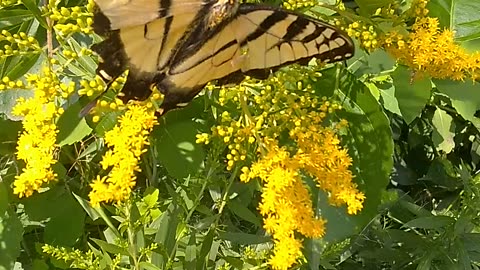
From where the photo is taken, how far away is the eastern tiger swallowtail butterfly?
1312 mm

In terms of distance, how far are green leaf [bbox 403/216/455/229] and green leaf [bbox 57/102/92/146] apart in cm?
88

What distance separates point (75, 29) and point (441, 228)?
3.70 feet

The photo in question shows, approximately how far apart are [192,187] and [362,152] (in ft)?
1.32

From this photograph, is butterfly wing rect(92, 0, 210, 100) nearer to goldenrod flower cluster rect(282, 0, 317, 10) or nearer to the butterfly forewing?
the butterfly forewing

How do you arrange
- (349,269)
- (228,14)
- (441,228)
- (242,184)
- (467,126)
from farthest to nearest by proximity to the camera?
(467,126)
(349,269)
(441,228)
(242,184)
(228,14)

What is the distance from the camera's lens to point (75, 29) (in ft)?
4.65

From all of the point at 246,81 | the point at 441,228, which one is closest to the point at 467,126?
the point at 441,228

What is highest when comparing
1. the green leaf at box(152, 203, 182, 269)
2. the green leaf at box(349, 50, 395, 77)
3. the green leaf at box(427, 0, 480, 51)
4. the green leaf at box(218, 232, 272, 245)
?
the green leaf at box(427, 0, 480, 51)


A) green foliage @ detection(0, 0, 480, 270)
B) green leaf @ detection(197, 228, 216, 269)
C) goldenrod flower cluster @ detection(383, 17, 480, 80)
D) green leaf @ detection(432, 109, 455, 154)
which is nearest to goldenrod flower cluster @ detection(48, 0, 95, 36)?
green foliage @ detection(0, 0, 480, 270)

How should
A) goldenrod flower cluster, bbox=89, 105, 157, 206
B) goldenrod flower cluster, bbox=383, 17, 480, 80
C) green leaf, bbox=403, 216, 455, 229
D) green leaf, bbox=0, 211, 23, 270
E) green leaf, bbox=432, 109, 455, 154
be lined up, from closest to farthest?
goldenrod flower cluster, bbox=89, 105, 157, 206 < goldenrod flower cluster, bbox=383, 17, 480, 80 < green leaf, bbox=0, 211, 23, 270 < green leaf, bbox=403, 216, 455, 229 < green leaf, bbox=432, 109, 455, 154

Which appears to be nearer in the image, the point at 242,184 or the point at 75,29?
the point at 75,29

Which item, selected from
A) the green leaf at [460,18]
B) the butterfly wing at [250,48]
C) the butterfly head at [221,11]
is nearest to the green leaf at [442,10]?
the green leaf at [460,18]

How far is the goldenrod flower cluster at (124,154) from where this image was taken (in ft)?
4.61

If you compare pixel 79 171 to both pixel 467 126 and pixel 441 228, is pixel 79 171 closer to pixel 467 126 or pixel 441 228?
pixel 441 228
